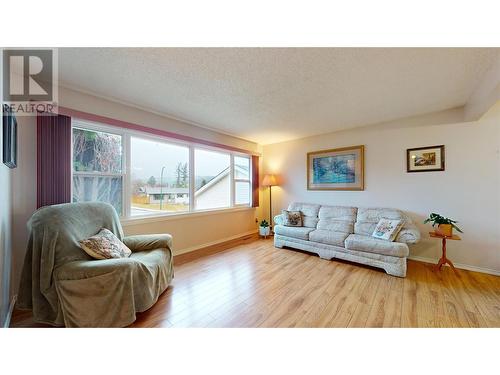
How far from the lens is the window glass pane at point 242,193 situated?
429cm

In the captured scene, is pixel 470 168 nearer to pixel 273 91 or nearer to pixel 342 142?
pixel 342 142

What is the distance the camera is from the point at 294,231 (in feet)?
11.1

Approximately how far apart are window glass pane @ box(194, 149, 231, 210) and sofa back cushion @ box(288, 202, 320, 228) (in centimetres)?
151

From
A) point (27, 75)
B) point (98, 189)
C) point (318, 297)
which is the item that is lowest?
point (318, 297)

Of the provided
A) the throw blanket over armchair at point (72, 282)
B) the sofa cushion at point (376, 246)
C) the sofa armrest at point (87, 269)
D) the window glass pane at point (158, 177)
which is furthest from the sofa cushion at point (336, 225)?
the sofa armrest at point (87, 269)

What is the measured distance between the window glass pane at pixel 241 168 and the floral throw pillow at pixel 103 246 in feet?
8.97

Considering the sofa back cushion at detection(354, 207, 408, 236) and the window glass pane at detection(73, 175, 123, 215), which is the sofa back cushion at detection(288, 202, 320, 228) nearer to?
the sofa back cushion at detection(354, 207, 408, 236)

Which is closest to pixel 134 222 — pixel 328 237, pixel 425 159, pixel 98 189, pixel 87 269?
pixel 98 189

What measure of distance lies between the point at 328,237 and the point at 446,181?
1.85 metres

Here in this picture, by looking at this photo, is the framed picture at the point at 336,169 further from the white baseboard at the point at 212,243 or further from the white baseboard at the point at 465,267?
the white baseboard at the point at 212,243

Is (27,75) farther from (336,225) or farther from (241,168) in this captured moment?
(336,225)

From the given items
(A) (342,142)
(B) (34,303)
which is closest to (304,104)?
(A) (342,142)

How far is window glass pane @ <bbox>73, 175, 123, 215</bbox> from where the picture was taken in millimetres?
2249
